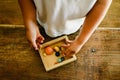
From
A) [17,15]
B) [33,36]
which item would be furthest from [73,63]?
[17,15]

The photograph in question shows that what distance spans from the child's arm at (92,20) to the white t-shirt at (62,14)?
24 mm

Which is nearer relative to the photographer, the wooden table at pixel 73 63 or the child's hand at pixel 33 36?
the child's hand at pixel 33 36

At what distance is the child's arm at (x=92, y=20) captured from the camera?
1.03m

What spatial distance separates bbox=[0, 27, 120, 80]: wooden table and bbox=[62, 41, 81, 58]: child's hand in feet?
0.28

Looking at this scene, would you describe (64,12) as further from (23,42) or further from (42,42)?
(23,42)

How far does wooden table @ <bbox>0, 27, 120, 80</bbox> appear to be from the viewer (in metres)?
1.25

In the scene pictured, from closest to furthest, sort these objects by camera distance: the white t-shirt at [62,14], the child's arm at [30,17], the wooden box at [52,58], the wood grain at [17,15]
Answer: the white t-shirt at [62,14] → the child's arm at [30,17] → the wooden box at [52,58] → the wood grain at [17,15]

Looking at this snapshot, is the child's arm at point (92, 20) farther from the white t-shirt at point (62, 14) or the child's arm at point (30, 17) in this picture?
the child's arm at point (30, 17)

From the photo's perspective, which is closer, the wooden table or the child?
the child

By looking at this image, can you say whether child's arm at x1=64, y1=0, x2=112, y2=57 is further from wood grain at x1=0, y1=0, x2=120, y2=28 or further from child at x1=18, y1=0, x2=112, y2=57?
wood grain at x1=0, y1=0, x2=120, y2=28

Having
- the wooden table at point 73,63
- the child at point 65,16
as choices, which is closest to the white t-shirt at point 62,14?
the child at point 65,16

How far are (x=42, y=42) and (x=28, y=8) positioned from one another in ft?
0.69

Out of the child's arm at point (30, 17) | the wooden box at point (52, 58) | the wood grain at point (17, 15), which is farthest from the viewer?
the wood grain at point (17, 15)

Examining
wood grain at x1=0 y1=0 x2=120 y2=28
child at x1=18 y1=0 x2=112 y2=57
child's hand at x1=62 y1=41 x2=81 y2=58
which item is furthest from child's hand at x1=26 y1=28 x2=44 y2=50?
wood grain at x1=0 y1=0 x2=120 y2=28
